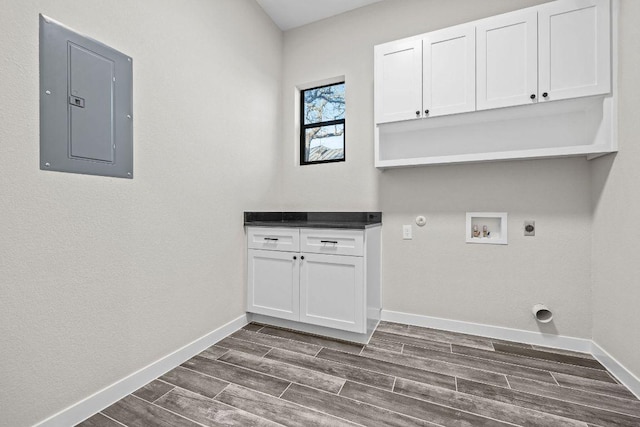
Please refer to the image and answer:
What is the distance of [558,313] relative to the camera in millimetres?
2139

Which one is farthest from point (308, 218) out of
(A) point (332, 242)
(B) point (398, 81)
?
(B) point (398, 81)

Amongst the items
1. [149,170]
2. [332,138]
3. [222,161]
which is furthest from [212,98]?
[332,138]

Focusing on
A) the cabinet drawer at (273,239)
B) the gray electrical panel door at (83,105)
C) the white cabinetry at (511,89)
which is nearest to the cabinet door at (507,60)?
the white cabinetry at (511,89)

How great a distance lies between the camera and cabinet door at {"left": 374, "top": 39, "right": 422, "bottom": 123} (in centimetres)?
224

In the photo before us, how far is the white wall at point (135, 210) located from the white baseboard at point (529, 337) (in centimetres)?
152

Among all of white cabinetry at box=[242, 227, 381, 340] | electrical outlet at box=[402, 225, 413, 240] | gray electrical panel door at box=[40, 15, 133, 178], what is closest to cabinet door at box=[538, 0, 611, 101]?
electrical outlet at box=[402, 225, 413, 240]

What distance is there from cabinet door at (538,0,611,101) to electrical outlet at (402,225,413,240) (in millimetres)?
1305

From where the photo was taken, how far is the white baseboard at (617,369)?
1573 mm

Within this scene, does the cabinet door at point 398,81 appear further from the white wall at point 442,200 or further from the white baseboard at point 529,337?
the white baseboard at point 529,337

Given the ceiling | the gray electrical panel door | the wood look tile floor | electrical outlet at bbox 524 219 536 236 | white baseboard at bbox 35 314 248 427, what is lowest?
the wood look tile floor

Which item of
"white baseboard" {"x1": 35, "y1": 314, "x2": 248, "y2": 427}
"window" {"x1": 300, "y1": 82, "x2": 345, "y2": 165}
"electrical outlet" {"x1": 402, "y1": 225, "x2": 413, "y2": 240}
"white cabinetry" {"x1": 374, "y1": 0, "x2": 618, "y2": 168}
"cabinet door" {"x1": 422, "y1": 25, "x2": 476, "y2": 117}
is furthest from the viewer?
"window" {"x1": 300, "y1": 82, "x2": 345, "y2": 165}

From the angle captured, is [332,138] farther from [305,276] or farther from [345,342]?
[345,342]

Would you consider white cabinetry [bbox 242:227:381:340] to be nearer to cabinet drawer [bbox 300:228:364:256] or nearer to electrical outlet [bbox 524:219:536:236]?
cabinet drawer [bbox 300:228:364:256]

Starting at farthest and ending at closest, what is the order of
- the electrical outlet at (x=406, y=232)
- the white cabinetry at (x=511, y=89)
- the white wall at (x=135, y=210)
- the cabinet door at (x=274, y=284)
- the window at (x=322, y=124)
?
the window at (x=322, y=124)
the electrical outlet at (x=406, y=232)
the cabinet door at (x=274, y=284)
the white cabinetry at (x=511, y=89)
the white wall at (x=135, y=210)
